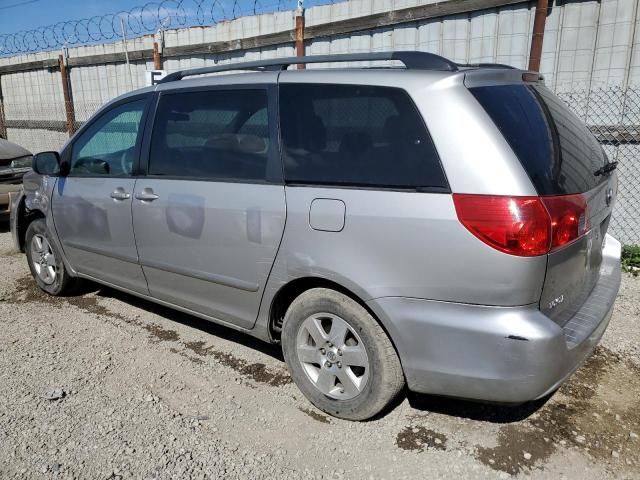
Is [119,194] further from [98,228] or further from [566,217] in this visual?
[566,217]

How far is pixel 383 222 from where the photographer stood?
2.48 meters

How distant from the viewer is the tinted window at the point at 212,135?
307 cm

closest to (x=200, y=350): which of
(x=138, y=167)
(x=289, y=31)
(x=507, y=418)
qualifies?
(x=138, y=167)

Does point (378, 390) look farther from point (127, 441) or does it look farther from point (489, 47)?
point (489, 47)

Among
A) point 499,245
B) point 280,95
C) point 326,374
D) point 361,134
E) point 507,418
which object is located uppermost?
point 280,95

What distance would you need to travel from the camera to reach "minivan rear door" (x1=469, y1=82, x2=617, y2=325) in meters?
2.34

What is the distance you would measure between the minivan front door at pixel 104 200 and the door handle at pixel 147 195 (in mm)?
123

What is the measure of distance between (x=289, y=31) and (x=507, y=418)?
19.8 feet

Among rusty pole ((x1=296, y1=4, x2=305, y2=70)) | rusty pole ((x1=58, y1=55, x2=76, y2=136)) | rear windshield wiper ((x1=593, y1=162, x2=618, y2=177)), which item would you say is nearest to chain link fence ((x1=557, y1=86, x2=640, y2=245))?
rear windshield wiper ((x1=593, y1=162, x2=618, y2=177))

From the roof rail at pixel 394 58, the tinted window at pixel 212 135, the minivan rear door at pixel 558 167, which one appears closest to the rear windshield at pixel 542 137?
the minivan rear door at pixel 558 167

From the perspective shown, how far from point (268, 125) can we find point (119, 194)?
4.42ft

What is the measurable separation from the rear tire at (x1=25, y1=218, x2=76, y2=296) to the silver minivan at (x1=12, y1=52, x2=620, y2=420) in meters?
1.34

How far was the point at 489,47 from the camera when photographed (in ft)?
19.0

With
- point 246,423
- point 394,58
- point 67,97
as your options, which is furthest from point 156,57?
point 246,423
